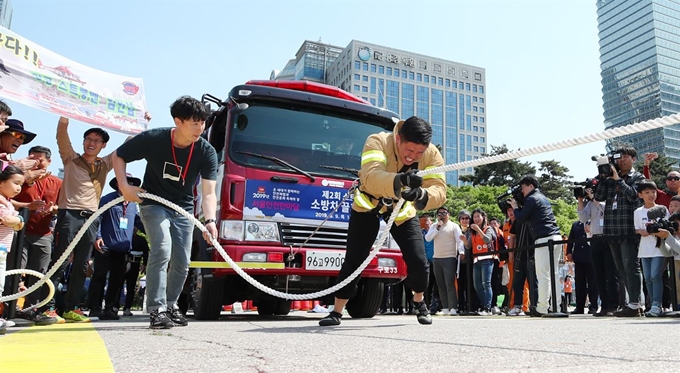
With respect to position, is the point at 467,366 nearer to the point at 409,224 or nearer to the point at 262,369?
the point at 262,369

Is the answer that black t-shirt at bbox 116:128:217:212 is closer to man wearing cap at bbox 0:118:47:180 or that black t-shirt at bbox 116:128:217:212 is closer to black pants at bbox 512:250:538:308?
man wearing cap at bbox 0:118:47:180

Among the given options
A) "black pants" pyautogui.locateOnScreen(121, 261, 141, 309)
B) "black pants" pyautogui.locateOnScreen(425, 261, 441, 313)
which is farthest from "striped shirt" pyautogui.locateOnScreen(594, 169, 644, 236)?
"black pants" pyautogui.locateOnScreen(121, 261, 141, 309)

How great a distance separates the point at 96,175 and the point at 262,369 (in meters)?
5.06

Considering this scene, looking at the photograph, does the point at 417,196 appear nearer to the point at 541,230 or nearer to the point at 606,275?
the point at 541,230

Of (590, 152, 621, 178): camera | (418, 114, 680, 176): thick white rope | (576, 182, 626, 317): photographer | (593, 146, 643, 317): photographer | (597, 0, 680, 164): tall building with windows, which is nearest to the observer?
(418, 114, 680, 176): thick white rope

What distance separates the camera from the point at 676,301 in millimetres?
6914

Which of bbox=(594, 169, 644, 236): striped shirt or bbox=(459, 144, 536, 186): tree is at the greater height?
bbox=(459, 144, 536, 186): tree

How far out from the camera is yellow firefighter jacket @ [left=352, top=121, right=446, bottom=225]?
4273 mm

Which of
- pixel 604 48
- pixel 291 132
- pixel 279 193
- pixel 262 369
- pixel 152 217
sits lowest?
pixel 262 369

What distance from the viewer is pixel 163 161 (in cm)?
478

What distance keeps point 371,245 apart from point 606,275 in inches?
184

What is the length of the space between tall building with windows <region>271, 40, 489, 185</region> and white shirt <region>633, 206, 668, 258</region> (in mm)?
110640

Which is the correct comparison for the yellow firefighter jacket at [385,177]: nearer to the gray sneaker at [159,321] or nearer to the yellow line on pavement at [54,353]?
the gray sneaker at [159,321]

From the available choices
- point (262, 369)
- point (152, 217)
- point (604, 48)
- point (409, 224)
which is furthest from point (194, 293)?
point (604, 48)
